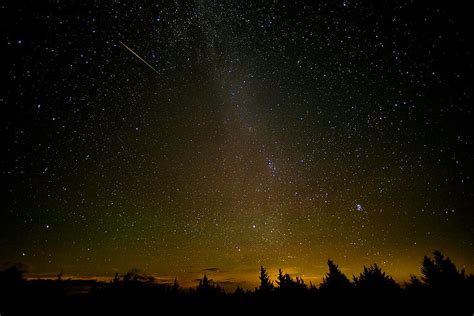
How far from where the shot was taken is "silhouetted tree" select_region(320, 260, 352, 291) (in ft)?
98.1

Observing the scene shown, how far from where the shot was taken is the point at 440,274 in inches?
969

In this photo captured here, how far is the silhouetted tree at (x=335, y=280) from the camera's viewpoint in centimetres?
2989

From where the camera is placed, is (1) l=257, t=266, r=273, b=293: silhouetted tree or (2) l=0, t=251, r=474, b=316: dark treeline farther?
(1) l=257, t=266, r=273, b=293: silhouetted tree

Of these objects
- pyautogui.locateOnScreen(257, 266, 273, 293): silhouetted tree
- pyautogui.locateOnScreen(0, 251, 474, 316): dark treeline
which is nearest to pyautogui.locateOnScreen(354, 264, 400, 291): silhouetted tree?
pyautogui.locateOnScreen(0, 251, 474, 316): dark treeline

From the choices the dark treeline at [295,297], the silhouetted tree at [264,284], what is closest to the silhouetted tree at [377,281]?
the dark treeline at [295,297]

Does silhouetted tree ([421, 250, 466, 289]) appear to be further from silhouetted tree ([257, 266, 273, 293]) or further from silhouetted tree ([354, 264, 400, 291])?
silhouetted tree ([257, 266, 273, 293])

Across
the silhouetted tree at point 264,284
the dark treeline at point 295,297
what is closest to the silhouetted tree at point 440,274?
the dark treeline at point 295,297

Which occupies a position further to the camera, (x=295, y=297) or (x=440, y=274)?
(x=295, y=297)

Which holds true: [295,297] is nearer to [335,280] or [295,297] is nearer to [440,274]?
[335,280]

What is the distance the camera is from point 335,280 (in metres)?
30.4

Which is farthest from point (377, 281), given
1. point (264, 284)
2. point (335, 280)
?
point (264, 284)

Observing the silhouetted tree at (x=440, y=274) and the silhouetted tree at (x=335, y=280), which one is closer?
the silhouetted tree at (x=440, y=274)

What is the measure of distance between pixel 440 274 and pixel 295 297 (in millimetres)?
19697

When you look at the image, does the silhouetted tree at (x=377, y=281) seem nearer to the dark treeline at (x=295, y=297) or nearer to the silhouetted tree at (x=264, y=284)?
the dark treeline at (x=295, y=297)
